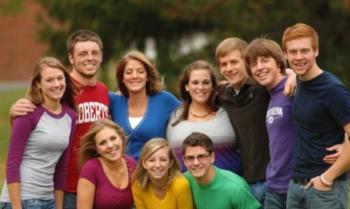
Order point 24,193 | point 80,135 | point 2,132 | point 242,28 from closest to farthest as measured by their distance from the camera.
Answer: point 24,193 → point 80,135 → point 242,28 → point 2,132

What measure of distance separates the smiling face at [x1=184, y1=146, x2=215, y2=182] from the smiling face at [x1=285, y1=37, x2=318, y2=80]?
106 centimetres

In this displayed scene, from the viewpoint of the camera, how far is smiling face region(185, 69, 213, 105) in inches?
263

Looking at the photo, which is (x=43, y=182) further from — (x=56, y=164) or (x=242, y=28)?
(x=242, y=28)

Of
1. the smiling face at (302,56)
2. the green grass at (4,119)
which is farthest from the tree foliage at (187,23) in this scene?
the smiling face at (302,56)

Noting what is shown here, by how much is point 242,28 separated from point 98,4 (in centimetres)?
474

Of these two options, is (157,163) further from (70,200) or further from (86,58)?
(86,58)

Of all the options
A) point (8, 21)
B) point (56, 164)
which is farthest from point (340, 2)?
point (8, 21)

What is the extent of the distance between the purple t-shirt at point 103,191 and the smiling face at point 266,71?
135 cm

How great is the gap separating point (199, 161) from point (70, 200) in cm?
116

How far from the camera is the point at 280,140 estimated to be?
6.06 meters

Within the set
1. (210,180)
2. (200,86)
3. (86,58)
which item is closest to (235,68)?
(200,86)

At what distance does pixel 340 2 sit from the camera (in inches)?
717

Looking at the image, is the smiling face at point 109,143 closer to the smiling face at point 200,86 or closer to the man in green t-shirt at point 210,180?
the man in green t-shirt at point 210,180

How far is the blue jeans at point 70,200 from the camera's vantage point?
680 cm
